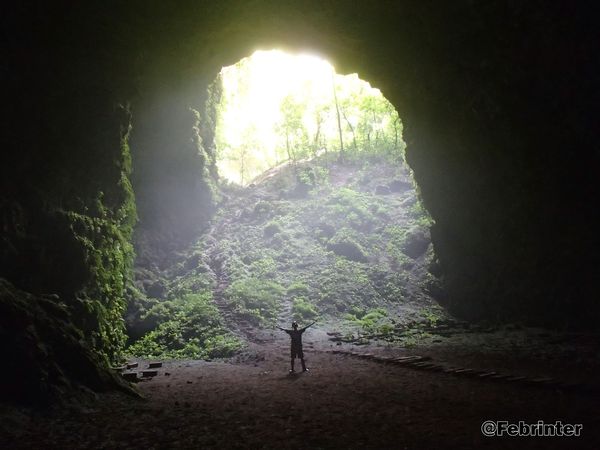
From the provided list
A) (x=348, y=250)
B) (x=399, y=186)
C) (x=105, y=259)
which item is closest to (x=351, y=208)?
(x=348, y=250)

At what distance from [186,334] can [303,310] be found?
6.87 m

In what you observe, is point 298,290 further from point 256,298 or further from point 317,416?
point 317,416

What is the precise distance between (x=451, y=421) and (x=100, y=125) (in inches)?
554

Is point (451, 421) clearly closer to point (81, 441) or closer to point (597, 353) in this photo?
point (81, 441)

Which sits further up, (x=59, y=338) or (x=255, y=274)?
(x=255, y=274)

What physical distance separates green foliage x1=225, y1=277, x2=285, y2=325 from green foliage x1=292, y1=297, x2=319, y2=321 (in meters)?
1.08

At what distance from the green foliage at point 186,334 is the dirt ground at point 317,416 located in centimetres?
681

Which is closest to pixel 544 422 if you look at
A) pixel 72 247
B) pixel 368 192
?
pixel 72 247

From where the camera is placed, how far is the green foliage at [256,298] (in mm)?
21922

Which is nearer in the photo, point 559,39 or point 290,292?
point 559,39

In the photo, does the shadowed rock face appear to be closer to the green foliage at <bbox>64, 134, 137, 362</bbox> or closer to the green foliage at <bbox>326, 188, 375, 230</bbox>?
the green foliage at <bbox>64, 134, 137, 362</bbox>

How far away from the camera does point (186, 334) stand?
19.2 meters

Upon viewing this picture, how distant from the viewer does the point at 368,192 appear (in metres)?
41.5

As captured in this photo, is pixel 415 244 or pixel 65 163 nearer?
pixel 65 163
